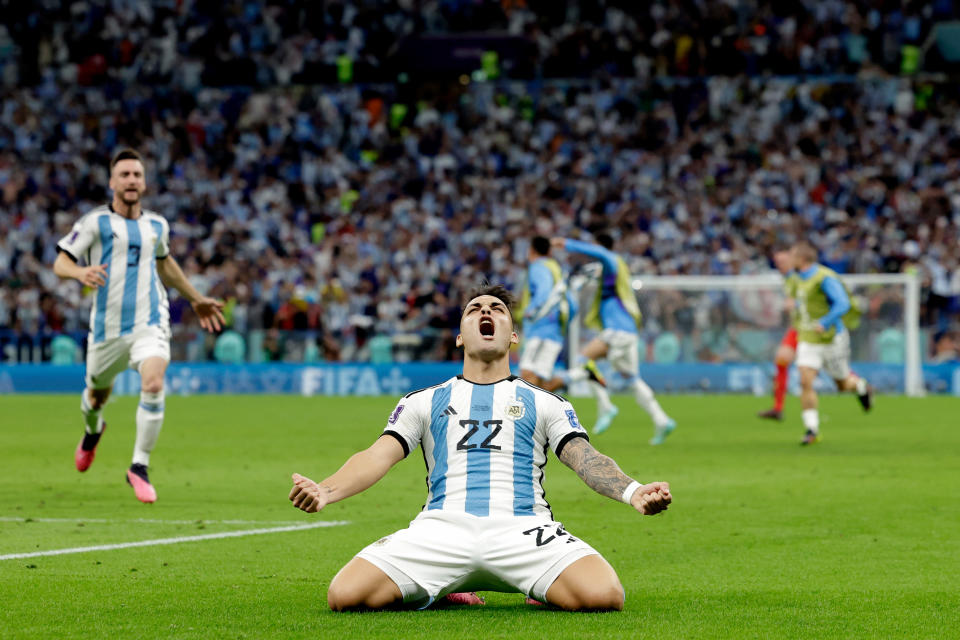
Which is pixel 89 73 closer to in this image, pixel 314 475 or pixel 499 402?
pixel 314 475

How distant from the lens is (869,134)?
3428cm

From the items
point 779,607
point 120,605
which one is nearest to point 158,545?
point 120,605

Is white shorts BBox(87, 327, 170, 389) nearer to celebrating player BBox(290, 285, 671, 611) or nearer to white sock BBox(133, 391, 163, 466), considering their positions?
white sock BBox(133, 391, 163, 466)

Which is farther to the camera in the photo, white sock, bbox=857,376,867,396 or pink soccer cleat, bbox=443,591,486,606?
white sock, bbox=857,376,867,396

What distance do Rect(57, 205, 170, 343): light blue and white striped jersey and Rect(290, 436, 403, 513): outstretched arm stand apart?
519cm

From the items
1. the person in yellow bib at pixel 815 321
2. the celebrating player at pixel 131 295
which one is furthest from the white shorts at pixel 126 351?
the person in yellow bib at pixel 815 321

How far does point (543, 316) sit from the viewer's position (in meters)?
17.9

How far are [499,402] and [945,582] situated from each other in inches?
95.3

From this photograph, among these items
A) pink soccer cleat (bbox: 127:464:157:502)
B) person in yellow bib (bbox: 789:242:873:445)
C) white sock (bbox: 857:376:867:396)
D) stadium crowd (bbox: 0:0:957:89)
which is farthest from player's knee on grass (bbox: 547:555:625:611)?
stadium crowd (bbox: 0:0:957:89)

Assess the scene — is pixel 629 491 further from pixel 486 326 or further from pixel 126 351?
pixel 126 351

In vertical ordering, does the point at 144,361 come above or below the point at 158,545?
above

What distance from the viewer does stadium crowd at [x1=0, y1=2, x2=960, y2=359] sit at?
31.1 metres

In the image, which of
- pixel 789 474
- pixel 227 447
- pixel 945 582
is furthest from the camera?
pixel 227 447

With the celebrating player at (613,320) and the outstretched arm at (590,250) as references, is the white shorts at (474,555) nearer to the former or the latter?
the outstretched arm at (590,250)
